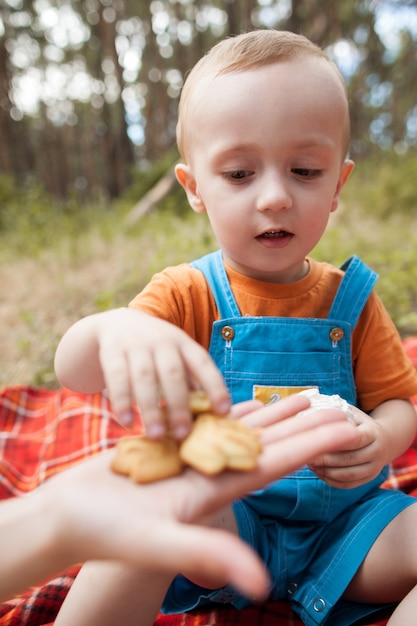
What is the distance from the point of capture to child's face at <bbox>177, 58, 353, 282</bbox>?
1.09 metres

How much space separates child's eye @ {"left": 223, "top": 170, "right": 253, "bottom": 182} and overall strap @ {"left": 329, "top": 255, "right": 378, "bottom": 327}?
1.22 feet

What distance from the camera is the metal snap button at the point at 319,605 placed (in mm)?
1081

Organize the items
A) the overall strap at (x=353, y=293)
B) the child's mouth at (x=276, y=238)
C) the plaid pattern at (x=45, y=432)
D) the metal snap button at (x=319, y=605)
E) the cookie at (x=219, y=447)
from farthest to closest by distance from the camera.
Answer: the plaid pattern at (x=45, y=432), the overall strap at (x=353, y=293), the child's mouth at (x=276, y=238), the metal snap button at (x=319, y=605), the cookie at (x=219, y=447)

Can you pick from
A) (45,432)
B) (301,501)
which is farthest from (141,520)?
(45,432)

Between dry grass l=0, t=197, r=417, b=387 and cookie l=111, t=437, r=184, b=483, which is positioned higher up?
cookie l=111, t=437, r=184, b=483

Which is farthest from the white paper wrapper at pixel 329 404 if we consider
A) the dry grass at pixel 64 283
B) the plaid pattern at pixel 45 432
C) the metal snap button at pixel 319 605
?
the dry grass at pixel 64 283

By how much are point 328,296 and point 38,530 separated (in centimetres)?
93

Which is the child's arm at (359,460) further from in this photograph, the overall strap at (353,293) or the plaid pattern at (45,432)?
the plaid pattern at (45,432)

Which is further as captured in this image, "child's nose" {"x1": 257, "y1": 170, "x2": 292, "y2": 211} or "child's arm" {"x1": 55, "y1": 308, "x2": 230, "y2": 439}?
"child's nose" {"x1": 257, "y1": 170, "x2": 292, "y2": 211}

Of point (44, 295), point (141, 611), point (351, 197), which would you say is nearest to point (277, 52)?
point (141, 611)

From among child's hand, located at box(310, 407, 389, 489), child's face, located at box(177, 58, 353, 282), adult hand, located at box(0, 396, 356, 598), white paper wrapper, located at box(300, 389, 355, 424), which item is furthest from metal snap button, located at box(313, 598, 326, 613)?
child's face, located at box(177, 58, 353, 282)

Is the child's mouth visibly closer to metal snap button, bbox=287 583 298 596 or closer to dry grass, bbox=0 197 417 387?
metal snap button, bbox=287 583 298 596

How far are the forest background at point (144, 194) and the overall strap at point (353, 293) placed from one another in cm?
99

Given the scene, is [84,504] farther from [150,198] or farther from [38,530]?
[150,198]
